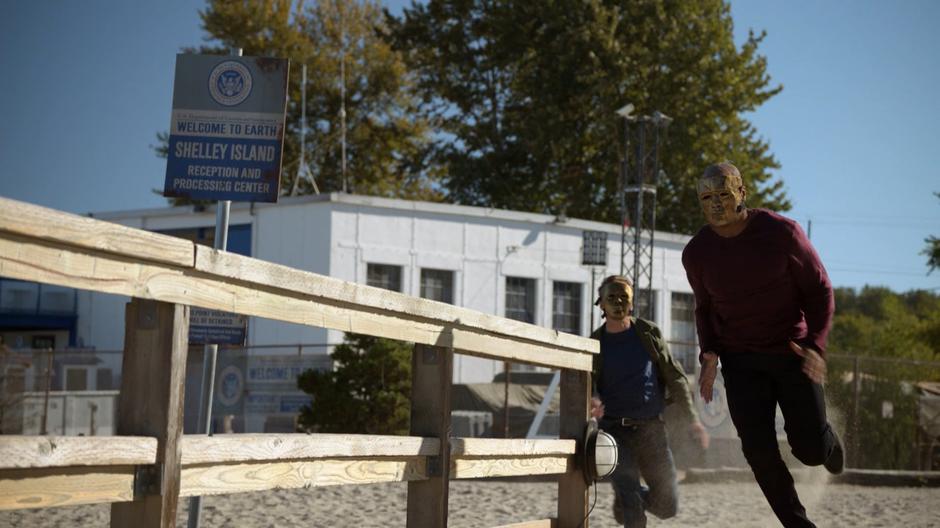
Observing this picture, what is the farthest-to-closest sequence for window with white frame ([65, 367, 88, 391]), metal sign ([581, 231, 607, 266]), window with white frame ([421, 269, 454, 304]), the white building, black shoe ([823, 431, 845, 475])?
metal sign ([581, 231, 607, 266]) < window with white frame ([421, 269, 454, 304]) < the white building < window with white frame ([65, 367, 88, 391]) < black shoe ([823, 431, 845, 475])

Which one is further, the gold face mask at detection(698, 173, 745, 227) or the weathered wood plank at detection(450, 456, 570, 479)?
the gold face mask at detection(698, 173, 745, 227)

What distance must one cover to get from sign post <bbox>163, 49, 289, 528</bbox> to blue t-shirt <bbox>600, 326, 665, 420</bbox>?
2.73 metres

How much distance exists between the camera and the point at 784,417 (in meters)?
6.41

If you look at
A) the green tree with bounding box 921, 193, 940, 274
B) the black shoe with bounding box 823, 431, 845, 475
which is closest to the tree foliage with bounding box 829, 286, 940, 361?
the green tree with bounding box 921, 193, 940, 274

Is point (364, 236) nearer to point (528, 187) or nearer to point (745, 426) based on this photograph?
point (528, 187)

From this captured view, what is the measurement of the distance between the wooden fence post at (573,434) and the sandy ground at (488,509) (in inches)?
107

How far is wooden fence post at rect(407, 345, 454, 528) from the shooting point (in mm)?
5609

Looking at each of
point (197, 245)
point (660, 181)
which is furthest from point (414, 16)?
point (197, 245)

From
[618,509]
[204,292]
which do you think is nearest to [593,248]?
[618,509]

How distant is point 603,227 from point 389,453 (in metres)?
32.4

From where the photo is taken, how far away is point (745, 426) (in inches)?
254

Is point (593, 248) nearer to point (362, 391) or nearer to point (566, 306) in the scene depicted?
point (566, 306)

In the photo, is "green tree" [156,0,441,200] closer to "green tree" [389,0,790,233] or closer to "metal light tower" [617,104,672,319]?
"green tree" [389,0,790,233]

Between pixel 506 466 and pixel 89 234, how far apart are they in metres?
3.63
